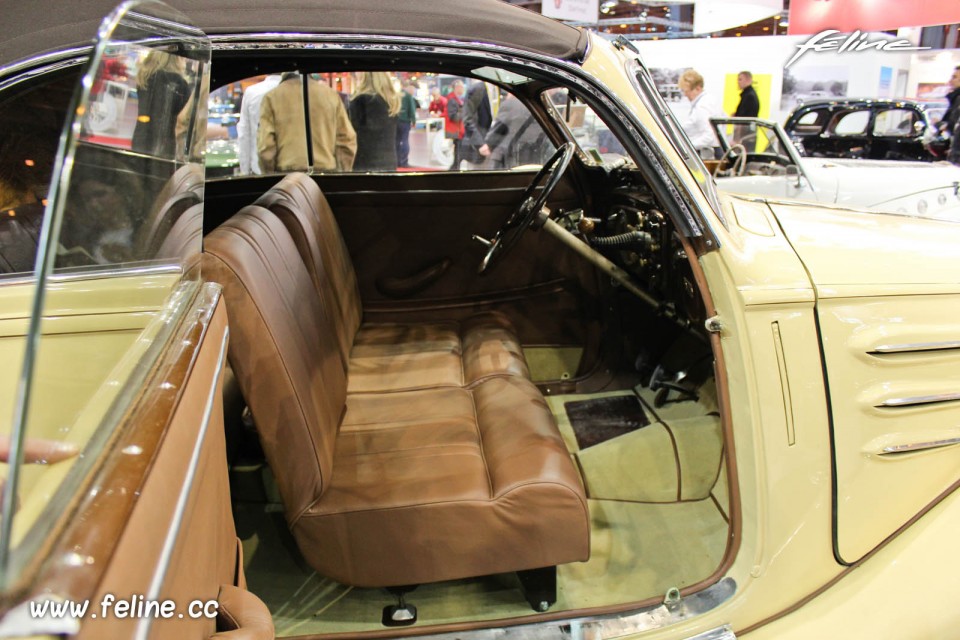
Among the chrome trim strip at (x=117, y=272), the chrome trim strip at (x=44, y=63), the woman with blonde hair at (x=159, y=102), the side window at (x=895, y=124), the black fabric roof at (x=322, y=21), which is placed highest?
the black fabric roof at (x=322, y=21)

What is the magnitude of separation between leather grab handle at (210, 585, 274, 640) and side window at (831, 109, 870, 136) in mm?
7912

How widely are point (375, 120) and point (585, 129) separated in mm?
1097

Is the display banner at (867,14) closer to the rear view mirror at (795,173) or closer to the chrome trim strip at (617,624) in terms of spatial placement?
the rear view mirror at (795,173)

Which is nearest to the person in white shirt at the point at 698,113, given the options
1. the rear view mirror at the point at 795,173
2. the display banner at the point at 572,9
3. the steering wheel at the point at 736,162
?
the steering wheel at the point at 736,162

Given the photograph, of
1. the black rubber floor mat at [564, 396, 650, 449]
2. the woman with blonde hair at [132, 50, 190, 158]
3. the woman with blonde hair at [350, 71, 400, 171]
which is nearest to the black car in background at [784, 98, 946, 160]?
the woman with blonde hair at [350, 71, 400, 171]

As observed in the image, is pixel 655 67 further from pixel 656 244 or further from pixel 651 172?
pixel 651 172

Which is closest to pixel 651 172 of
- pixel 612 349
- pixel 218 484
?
pixel 218 484

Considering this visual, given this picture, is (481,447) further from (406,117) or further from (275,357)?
(406,117)

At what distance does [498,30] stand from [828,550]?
137 centimetres

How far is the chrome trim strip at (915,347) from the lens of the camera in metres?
1.54

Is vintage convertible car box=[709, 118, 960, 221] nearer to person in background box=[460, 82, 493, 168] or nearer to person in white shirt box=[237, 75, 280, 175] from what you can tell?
person in background box=[460, 82, 493, 168]

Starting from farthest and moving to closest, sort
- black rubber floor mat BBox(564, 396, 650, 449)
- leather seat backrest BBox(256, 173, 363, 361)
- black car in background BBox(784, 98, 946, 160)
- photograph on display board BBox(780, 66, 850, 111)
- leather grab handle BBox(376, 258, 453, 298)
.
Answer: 1. photograph on display board BBox(780, 66, 850, 111)
2. black car in background BBox(784, 98, 946, 160)
3. leather grab handle BBox(376, 258, 453, 298)
4. black rubber floor mat BBox(564, 396, 650, 449)
5. leather seat backrest BBox(256, 173, 363, 361)

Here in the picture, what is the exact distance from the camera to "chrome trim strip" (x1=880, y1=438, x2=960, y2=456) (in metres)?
1.56

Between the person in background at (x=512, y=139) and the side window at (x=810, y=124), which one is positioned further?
the side window at (x=810, y=124)
